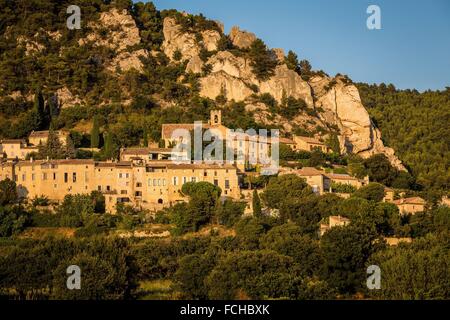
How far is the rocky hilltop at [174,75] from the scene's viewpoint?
7819 cm

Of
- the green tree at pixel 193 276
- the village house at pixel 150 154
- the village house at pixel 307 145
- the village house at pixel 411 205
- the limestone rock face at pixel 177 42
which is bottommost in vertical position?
the green tree at pixel 193 276

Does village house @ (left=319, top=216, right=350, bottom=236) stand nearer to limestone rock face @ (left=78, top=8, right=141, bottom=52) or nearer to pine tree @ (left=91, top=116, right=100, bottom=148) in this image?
pine tree @ (left=91, top=116, right=100, bottom=148)

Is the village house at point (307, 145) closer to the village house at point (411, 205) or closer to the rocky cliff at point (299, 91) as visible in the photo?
the rocky cliff at point (299, 91)

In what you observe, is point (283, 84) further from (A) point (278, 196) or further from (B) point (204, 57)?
(A) point (278, 196)

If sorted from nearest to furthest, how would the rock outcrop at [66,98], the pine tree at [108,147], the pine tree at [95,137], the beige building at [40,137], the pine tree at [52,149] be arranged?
the pine tree at [52,149] → the pine tree at [108,147] → the beige building at [40,137] → the pine tree at [95,137] → the rock outcrop at [66,98]

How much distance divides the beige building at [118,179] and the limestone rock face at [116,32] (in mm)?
32024

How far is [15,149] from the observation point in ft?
206

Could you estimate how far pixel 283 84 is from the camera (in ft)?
274

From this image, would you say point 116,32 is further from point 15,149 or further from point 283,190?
point 283,190

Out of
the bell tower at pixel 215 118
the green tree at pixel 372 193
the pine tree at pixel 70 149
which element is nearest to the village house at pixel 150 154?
the pine tree at pixel 70 149

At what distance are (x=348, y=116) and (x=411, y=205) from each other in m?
28.8
